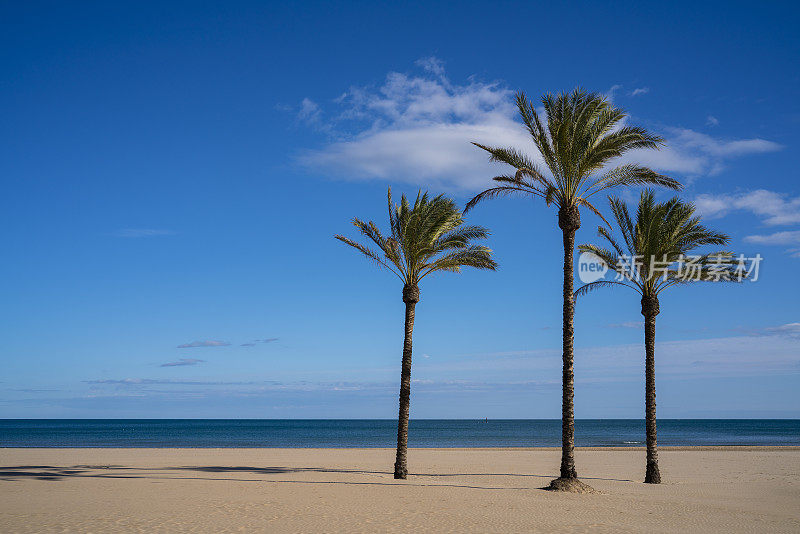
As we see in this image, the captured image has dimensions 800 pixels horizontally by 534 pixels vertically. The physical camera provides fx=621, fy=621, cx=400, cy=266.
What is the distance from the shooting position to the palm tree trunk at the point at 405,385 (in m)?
22.2

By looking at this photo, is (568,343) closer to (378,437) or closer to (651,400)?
(651,400)

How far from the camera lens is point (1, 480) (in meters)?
21.5

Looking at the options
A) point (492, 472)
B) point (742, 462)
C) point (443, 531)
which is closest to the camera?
point (443, 531)

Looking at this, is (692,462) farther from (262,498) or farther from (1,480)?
(1,480)

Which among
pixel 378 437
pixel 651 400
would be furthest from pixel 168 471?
pixel 378 437

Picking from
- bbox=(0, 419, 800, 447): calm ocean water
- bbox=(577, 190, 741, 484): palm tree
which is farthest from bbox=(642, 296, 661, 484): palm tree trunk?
bbox=(0, 419, 800, 447): calm ocean water

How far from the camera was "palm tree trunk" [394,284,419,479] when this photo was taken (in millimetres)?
22188

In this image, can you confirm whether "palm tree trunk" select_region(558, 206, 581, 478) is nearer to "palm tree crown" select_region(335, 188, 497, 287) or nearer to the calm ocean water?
"palm tree crown" select_region(335, 188, 497, 287)

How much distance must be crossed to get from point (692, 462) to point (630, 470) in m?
6.90

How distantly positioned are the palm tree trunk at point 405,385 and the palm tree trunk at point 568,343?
5498 millimetres

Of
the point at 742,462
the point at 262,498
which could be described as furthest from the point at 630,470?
the point at 262,498

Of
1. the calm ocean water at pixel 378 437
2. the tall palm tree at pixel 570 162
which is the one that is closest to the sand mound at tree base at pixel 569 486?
the tall palm tree at pixel 570 162

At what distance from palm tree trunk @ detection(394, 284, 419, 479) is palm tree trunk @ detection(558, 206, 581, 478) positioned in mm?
5498

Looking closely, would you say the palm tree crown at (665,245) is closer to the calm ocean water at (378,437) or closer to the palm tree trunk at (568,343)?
the palm tree trunk at (568,343)
